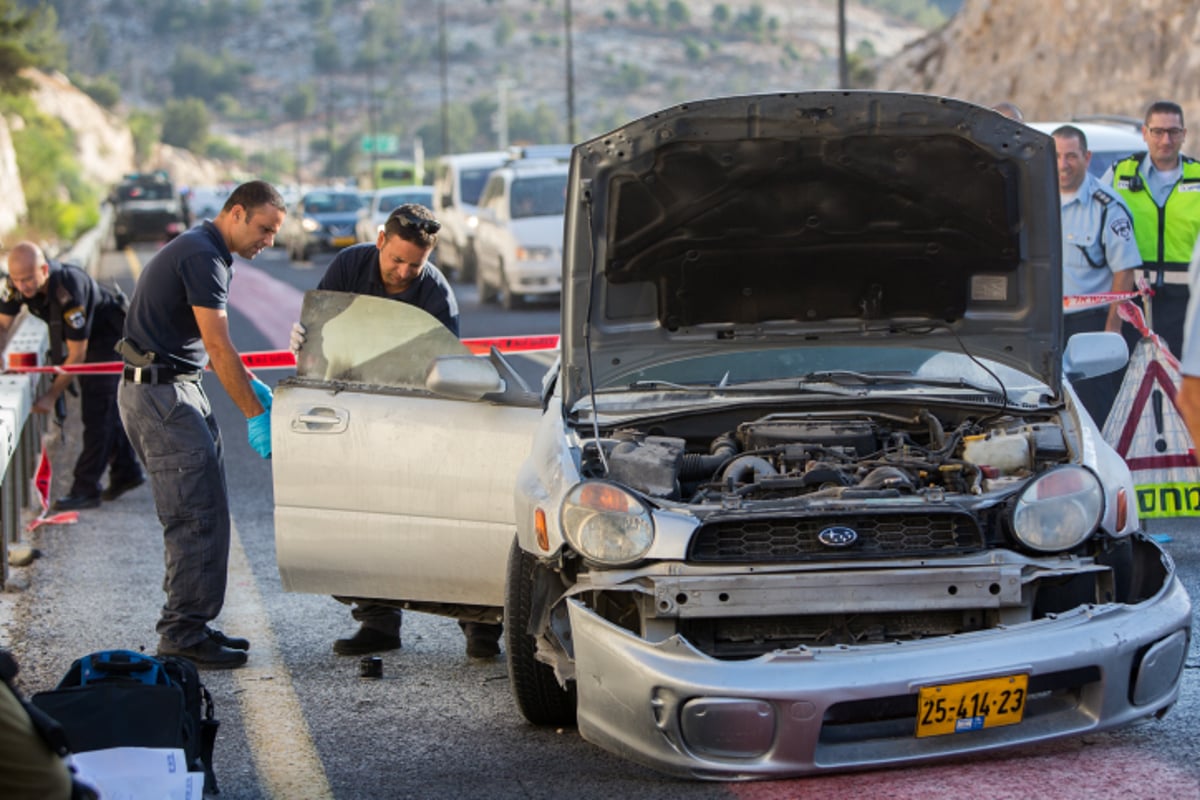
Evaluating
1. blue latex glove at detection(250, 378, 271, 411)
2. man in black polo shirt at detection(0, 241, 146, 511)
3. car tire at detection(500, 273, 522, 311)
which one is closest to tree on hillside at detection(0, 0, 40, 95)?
car tire at detection(500, 273, 522, 311)

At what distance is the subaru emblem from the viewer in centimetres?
490

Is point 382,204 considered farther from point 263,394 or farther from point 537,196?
point 263,394

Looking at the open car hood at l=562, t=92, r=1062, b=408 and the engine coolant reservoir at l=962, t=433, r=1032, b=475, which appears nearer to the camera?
the engine coolant reservoir at l=962, t=433, r=1032, b=475

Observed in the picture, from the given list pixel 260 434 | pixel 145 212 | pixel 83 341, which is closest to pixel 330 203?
pixel 145 212

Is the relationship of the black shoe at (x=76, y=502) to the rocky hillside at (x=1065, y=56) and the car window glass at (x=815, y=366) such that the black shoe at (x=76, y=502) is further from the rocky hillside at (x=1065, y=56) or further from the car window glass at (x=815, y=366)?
the rocky hillside at (x=1065, y=56)

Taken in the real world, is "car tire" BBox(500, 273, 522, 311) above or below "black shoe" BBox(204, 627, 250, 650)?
Answer: above

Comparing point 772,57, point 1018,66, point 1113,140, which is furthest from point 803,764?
point 772,57

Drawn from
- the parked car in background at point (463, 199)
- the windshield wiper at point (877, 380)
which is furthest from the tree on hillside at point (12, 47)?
the windshield wiper at point (877, 380)

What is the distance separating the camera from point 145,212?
49.2 metres

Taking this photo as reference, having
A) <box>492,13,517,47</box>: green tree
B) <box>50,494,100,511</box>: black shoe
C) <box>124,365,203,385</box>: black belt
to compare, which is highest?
<box>492,13,517,47</box>: green tree

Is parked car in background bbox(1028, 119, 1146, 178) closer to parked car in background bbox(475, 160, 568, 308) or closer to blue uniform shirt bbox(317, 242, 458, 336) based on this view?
blue uniform shirt bbox(317, 242, 458, 336)

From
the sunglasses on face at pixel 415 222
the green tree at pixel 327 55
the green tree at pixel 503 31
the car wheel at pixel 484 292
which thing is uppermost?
the green tree at pixel 503 31

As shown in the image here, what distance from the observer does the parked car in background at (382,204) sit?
111 feet

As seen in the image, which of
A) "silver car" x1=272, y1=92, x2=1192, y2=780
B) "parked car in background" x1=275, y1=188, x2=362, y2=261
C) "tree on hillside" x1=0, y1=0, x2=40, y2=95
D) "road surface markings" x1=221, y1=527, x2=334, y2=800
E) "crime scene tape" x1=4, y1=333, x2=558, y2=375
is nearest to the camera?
"silver car" x1=272, y1=92, x2=1192, y2=780
